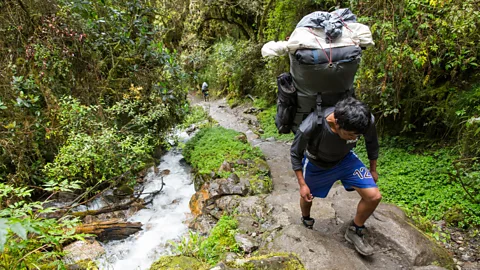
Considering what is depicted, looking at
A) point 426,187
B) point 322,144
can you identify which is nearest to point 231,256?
point 322,144

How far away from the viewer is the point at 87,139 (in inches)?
184

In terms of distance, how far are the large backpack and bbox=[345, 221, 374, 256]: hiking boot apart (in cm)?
132

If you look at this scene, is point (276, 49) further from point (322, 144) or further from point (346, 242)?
point (346, 242)

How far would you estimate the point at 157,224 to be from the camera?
17.6ft

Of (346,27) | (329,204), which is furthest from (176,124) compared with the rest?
(346,27)

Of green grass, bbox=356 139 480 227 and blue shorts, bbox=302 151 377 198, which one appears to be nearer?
blue shorts, bbox=302 151 377 198

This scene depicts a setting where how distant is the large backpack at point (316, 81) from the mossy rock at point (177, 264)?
5.71 ft

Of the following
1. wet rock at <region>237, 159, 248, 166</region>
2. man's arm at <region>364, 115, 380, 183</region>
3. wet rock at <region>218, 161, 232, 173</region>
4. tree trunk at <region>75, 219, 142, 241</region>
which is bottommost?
tree trunk at <region>75, 219, 142, 241</region>

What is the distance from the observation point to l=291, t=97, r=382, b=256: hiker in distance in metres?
2.29

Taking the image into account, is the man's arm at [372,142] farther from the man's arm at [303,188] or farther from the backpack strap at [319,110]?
the man's arm at [303,188]

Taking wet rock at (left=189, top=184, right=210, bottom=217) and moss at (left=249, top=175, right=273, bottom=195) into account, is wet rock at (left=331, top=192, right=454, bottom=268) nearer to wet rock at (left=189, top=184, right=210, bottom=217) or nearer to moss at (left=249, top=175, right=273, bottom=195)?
moss at (left=249, top=175, right=273, bottom=195)

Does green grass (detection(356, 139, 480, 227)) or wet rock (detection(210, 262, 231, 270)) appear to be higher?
wet rock (detection(210, 262, 231, 270))

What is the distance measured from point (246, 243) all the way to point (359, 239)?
1.28 meters

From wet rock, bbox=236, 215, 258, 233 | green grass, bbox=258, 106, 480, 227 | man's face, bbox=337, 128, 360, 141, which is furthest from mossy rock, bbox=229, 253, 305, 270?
green grass, bbox=258, 106, 480, 227
